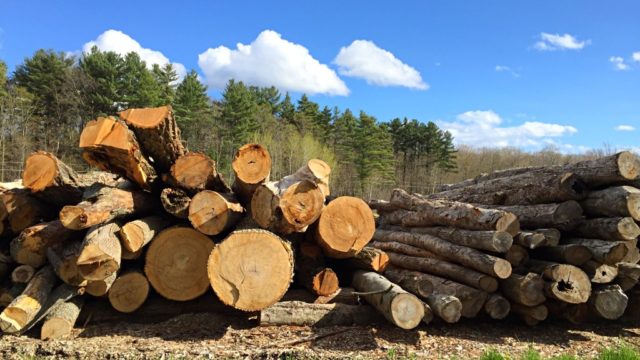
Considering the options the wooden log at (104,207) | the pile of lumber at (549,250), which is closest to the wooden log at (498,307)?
the pile of lumber at (549,250)

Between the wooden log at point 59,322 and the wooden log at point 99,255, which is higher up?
the wooden log at point 99,255

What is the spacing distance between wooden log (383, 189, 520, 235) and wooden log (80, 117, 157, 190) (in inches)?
165

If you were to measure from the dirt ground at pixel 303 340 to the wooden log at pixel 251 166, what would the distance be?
1624mm

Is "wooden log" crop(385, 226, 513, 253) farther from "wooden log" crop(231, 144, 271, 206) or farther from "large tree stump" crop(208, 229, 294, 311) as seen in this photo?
"wooden log" crop(231, 144, 271, 206)

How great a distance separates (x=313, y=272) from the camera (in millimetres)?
5531

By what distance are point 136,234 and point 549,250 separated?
5087 millimetres

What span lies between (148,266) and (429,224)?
13.7ft

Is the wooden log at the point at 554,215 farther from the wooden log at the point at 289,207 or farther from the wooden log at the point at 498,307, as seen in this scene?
the wooden log at the point at 289,207

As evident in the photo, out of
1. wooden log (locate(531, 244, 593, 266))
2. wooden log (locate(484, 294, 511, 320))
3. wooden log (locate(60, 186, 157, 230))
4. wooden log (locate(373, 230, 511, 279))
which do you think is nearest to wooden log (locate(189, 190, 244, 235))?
wooden log (locate(60, 186, 157, 230))

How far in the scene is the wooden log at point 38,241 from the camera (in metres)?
5.24

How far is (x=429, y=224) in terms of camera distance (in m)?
7.08

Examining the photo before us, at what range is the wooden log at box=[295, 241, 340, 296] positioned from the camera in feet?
18.0

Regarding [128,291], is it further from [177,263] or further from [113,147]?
[113,147]

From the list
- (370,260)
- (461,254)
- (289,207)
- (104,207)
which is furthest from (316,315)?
(104,207)
